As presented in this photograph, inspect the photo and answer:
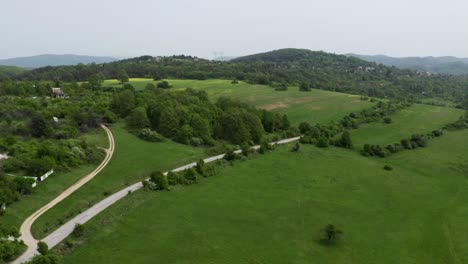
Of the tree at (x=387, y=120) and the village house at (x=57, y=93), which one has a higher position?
the village house at (x=57, y=93)

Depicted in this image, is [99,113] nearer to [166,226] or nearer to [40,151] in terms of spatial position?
[40,151]

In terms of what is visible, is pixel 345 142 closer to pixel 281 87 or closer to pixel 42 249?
pixel 42 249

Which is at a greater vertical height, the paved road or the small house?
the small house

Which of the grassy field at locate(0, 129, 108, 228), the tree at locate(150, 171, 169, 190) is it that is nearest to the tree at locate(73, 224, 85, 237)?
the grassy field at locate(0, 129, 108, 228)

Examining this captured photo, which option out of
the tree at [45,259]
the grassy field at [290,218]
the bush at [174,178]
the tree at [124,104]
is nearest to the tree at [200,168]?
the grassy field at [290,218]

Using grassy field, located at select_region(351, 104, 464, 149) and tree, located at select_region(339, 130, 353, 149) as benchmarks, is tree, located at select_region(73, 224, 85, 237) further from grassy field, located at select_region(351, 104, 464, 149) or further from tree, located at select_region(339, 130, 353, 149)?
grassy field, located at select_region(351, 104, 464, 149)

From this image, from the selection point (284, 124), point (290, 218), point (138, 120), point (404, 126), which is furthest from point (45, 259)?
point (404, 126)

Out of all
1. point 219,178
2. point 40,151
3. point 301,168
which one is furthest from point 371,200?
point 40,151

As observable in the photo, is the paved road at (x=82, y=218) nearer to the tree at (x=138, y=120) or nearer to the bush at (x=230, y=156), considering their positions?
the bush at (x=230, y=156)
